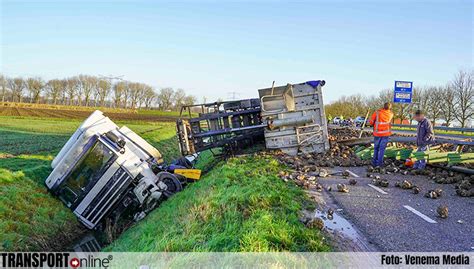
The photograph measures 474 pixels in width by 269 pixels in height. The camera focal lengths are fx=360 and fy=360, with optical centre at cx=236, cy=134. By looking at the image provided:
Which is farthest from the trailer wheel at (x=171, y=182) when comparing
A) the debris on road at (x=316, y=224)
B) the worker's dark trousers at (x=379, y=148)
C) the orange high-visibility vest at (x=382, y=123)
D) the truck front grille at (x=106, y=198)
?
the debris on road at (x=316, y=224)

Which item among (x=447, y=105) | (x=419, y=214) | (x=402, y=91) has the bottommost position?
(x=447, y=105)

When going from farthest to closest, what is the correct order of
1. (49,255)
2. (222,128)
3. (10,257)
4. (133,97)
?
(133,97), (222,128), (49,255), (10,257)

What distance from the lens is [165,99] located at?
11069 cm

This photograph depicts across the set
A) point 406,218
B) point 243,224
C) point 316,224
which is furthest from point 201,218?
point 406,218

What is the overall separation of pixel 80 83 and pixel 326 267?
336 ft

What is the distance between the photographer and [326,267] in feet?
11.3

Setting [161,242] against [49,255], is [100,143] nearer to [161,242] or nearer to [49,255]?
[49,255]

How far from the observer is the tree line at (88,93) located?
3420 inches

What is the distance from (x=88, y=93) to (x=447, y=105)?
8362 centimetres

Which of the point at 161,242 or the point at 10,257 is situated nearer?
the point at 161,242

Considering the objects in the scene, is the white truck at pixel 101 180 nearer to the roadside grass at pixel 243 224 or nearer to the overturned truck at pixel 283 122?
the roadside grass at pixel 243 224

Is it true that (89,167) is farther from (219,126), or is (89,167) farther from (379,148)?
(379,148)

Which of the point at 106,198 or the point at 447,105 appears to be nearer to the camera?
the point at 106,198

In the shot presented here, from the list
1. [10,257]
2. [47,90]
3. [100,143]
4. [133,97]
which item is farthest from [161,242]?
[133,97]
